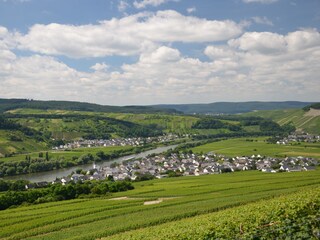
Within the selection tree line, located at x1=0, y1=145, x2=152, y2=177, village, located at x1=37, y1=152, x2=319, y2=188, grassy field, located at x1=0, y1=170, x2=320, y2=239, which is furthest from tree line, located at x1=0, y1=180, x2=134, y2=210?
tree line, located at x1=0, y1=145, x2=152, y2=177

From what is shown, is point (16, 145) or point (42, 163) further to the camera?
point (16, 145)

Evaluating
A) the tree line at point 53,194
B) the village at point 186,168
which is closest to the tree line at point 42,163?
the village at point 186,168

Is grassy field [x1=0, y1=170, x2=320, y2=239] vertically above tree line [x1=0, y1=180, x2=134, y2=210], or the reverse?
grassy field [x1=0, y1=170, x2=320, y2=239]

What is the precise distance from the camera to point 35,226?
4044 cm

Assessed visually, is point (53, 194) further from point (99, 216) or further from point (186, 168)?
point (186, 168)

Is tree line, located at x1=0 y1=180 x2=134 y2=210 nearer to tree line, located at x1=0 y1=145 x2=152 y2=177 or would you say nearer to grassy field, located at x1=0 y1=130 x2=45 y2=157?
tree line, located at x1=0 y1=145 x2=152 y2=177

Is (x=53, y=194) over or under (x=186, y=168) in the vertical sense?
over

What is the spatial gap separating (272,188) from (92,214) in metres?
32.3

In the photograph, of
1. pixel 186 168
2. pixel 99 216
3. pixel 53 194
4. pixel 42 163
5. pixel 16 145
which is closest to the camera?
pixel 99 216

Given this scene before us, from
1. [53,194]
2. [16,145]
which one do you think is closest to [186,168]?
[53,194]

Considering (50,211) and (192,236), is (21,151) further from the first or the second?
(192,236)

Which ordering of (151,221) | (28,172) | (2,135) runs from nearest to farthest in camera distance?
1. (151,221)
2. (28,172)
3. (2,135)

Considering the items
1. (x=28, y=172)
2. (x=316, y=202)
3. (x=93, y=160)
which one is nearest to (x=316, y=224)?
(x=316, y=202)

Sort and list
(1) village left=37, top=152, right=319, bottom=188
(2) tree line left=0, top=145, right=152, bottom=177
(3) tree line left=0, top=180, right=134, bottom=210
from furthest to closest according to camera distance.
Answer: (2) tree line left=0, top=145, right=152, bottom=177, (1) village left=37, top=152, right=319, bottom=188, (3) tree line left=0, top=180, right=134, bottom=210
